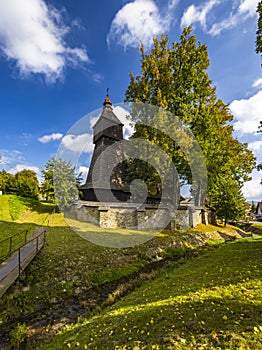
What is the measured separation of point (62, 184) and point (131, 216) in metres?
8.07

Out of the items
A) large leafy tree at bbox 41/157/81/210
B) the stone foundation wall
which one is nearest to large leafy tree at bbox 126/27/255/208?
the stone foundation wall

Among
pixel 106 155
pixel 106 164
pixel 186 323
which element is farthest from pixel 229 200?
pixel 186 323

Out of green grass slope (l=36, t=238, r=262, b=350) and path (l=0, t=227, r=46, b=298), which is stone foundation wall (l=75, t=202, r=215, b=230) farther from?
green grass slope (l=36, t=238, r=262, b=350)

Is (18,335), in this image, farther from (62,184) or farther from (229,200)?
(229,200)

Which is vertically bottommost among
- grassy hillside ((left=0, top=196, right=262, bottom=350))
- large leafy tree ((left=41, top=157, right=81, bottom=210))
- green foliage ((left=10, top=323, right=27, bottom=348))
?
green foliage ((left=10, top=323, right=27, bottom=348))

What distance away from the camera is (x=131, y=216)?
57.6ft

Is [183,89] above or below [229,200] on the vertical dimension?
above

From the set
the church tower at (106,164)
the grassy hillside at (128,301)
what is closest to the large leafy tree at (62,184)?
the church tower at (106,164)

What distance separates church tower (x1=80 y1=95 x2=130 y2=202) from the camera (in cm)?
1897

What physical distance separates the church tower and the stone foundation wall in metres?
1.79

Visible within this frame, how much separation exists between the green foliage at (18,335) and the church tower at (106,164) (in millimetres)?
13130

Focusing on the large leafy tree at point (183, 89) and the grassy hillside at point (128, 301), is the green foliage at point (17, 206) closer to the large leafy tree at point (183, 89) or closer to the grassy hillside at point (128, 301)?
the grassy hillside at point (128, 301)

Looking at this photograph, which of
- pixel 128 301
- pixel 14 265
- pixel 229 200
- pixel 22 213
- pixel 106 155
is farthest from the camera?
pixel 229 200

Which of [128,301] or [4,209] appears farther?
[4,209]
